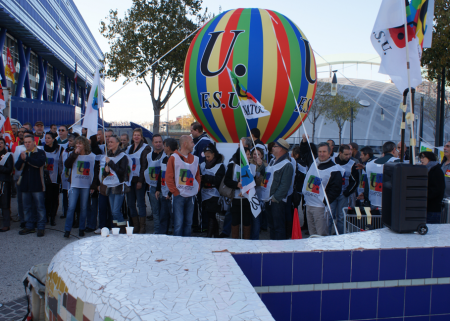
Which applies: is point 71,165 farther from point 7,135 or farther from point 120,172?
point 7,135

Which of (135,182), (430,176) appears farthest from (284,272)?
(135,182)

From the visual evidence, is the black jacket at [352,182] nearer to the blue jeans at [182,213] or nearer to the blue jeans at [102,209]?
the blue jeans at [182,213]

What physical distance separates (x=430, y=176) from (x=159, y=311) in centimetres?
484

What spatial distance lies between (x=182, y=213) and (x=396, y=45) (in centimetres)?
403

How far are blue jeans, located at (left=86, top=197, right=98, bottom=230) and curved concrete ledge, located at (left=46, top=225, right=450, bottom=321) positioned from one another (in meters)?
4.83

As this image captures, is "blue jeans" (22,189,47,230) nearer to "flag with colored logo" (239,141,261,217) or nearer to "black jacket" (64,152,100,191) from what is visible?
"black jacket" (64,152,100,191)

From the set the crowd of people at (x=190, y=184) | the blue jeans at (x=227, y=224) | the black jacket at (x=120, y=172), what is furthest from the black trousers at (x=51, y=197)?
the blue jeans at (x=227, y=224)

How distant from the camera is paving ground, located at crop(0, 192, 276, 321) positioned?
4264mm

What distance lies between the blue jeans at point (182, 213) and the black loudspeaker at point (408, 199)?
11.8ft

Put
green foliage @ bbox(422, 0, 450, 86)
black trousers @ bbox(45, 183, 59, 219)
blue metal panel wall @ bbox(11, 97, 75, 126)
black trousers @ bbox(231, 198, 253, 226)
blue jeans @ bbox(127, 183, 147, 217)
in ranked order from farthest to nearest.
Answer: blue metal panel wall @ bbox(11, 97, 75, 126) → green foliage @ bbox(422, 0, 450, 86) → black trousers @ bbox(45, 183, 59, 219) → blue jeans @ bbox(127, 183, 147, 217) → black trousers @ bbox(231, 198, 253, 226)

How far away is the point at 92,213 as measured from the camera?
25.1 feet

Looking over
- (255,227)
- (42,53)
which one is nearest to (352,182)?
(255,227)

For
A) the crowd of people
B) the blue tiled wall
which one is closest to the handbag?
the crowd of people

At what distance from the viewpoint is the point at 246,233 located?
658cm
